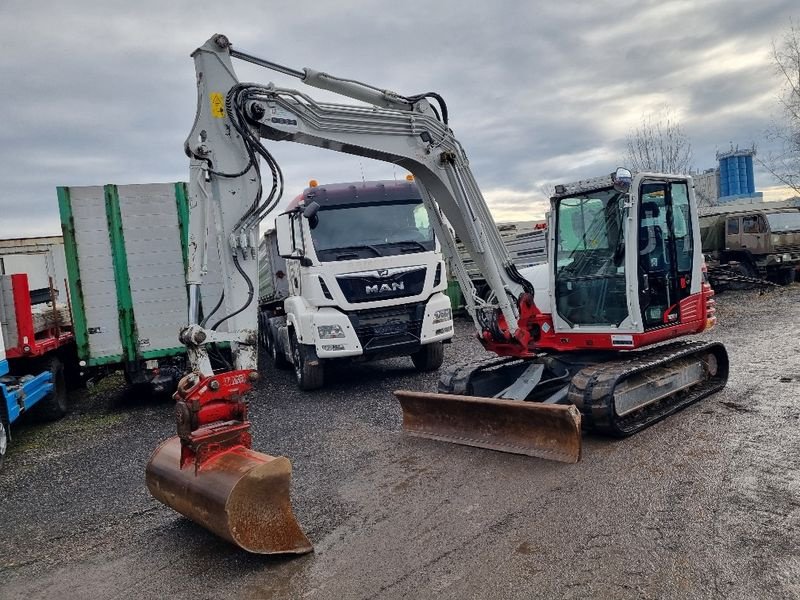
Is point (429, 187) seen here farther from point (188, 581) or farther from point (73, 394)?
point (73, 394)

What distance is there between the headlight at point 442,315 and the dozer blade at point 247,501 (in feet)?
17.9

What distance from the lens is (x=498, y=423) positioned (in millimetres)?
6188

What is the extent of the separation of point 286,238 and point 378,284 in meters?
1.60

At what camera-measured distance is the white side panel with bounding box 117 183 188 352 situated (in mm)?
9695

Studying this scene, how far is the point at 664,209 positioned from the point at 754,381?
2679mm

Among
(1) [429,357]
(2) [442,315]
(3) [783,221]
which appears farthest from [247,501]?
(3) [783,221]

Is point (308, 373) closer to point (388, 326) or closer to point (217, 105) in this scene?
point (388, 326)

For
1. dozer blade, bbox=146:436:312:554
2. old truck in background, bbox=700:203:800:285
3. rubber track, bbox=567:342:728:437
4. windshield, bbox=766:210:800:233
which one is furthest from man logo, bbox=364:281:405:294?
windshield, bbox=766:210:800:233

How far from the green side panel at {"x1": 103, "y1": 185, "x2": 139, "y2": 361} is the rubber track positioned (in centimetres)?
636

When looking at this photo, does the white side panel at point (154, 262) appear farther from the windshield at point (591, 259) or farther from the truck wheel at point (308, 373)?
the windshield at point (591, 259)

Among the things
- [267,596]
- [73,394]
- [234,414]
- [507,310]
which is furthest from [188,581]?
[73,394]

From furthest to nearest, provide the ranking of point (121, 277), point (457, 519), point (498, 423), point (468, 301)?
point (121, 277), point (468, 301), point (498, 423), point (457, 519)

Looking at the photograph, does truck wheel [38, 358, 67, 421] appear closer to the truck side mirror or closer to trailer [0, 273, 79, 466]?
trailer [0, 273, 79, 466]

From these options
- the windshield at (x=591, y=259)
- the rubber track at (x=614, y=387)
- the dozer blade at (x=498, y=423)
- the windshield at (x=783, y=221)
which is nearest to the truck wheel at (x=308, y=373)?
the dozer blade at (x=498, y=423)
